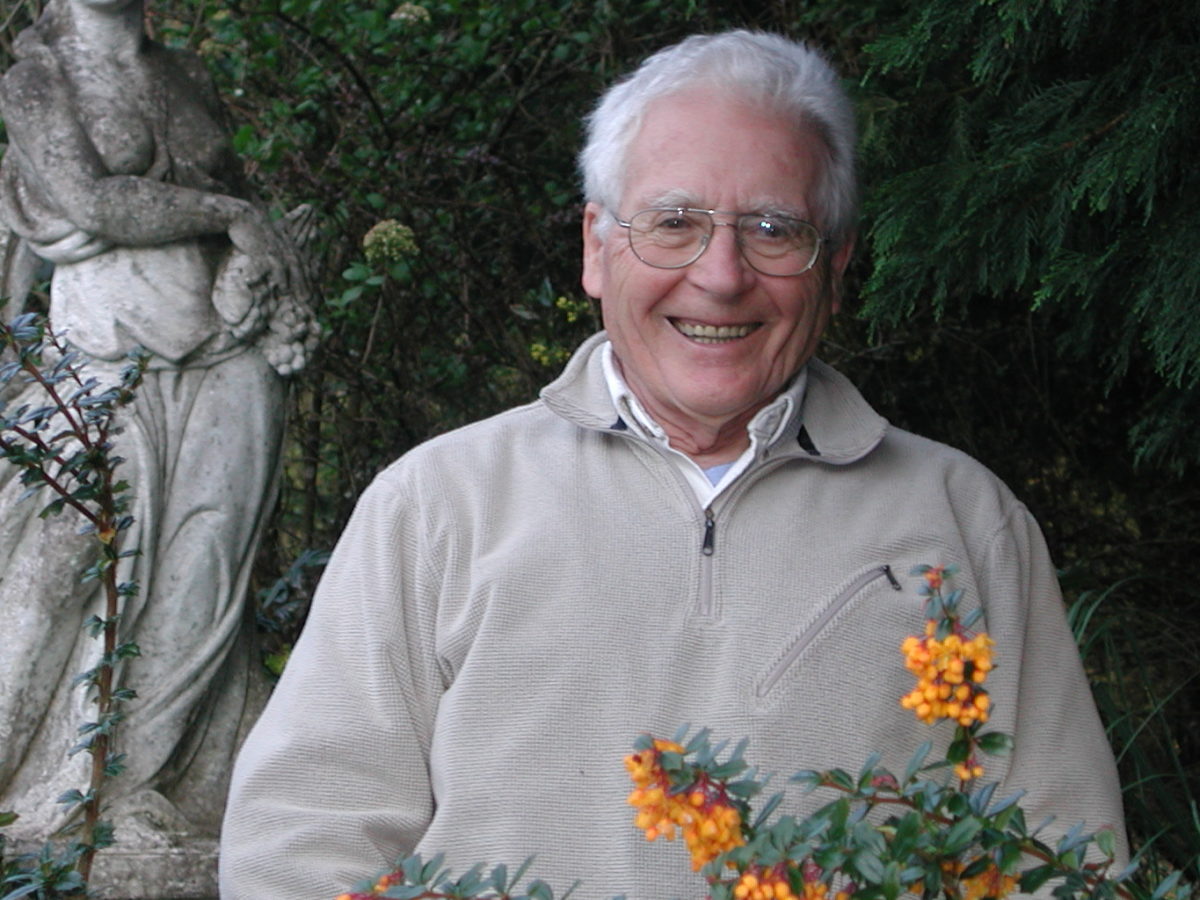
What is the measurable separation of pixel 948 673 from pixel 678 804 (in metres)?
0.28

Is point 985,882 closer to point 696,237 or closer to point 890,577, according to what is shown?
point 890,577

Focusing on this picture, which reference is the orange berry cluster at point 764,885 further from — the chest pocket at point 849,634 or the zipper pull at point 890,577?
the zipper pull at point 890,577

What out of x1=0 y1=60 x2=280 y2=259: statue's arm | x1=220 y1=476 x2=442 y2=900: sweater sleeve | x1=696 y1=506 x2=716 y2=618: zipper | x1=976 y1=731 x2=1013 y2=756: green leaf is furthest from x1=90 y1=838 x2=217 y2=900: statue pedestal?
x1=976 y1=731 x2=1013 y2=756: green leaf

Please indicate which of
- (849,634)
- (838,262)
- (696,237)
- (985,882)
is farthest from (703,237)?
(985,882)

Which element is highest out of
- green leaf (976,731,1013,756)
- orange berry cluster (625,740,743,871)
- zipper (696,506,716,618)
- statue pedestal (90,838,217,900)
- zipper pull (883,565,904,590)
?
orange berry cluster (625,740,743,871)

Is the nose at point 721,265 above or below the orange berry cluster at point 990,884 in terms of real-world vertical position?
above

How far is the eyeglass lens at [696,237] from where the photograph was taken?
2.30 m

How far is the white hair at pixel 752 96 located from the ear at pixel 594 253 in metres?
0.02

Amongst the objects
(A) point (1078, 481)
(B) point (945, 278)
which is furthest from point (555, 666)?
(A) point (1078, 481)

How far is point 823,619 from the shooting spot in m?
2.23

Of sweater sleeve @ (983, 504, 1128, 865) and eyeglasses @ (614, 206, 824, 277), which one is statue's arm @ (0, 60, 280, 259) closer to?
eyeglasses @ (614, 206, 824, 277)

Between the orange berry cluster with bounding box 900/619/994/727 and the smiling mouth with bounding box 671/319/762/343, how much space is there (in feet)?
3.08

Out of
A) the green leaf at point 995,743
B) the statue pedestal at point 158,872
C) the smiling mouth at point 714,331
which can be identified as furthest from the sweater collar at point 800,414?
the statue pedestal at point 158,872

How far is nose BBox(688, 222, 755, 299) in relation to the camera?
7.50 feet
